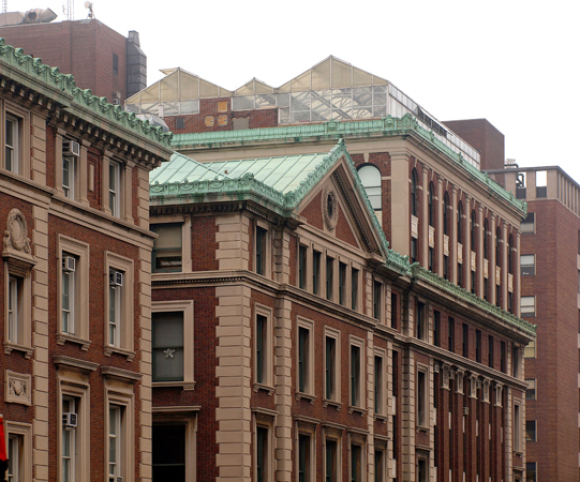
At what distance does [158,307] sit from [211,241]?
3.37 metres

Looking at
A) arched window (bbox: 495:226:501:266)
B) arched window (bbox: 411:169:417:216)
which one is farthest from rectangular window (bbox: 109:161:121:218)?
arched window (bbox: 495:226:501:266)

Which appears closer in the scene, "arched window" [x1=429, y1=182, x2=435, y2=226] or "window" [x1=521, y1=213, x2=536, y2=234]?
"arched window" [x1=429, y1=182, x2=435, y2=226]

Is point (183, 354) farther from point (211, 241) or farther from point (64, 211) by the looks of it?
point (64, 211)

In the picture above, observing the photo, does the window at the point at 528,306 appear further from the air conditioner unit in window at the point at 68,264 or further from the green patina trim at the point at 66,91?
the air conditioner unit in window at the point at 68,264

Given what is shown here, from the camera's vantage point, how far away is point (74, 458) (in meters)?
44.7

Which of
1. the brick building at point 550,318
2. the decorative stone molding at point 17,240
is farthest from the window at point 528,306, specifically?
the decorative stone molding at point 17,240

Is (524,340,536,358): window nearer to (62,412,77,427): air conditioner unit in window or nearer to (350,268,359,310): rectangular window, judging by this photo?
(350,268,359,310): rectangular window

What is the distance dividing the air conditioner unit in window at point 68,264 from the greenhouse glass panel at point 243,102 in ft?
148

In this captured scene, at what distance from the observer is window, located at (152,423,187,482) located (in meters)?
57.8

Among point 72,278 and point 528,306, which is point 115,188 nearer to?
point 72,278

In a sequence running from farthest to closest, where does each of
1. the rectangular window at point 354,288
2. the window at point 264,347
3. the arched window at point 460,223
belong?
the arched window at point 460,223
the rectangular window at point 354,288
the window at point 264,347

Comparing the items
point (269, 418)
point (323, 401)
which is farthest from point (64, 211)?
point (323, 401)

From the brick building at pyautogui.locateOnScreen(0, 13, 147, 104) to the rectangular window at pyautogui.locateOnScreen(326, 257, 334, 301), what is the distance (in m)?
61.9

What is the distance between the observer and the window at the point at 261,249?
60.2 m
